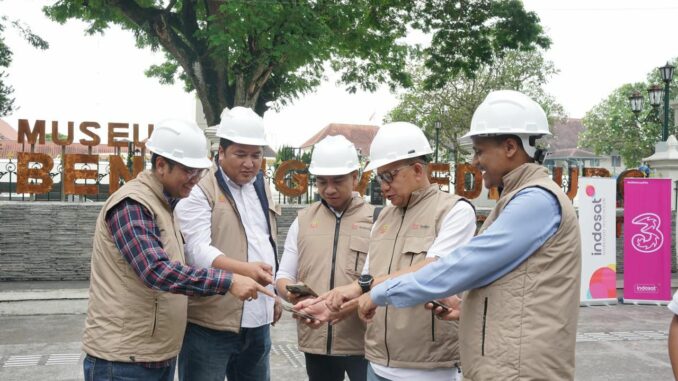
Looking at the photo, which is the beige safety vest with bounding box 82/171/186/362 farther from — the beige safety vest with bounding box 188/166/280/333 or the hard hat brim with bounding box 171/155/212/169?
the beige safety vest with bounding box 188/166/280/333

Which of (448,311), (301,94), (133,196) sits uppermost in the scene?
(301,94)

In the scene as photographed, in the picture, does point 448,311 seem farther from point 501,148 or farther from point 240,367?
point 240,367

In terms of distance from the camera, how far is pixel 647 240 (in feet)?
31.9

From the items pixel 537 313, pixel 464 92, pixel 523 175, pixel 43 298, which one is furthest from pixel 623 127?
pixel 537 313

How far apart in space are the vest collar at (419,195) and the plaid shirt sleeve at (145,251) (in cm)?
99

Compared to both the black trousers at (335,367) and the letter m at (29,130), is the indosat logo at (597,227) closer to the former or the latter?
the black trousers at (335,367)

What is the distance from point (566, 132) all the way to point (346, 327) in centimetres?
8503

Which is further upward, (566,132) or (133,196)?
(566,132)

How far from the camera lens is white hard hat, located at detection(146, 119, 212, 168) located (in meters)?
2.76

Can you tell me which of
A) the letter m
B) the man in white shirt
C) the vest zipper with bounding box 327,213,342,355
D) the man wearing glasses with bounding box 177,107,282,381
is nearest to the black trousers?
the man in white shirt

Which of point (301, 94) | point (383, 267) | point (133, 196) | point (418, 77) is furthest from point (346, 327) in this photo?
point (418, 77)

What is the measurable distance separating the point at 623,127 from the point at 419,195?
50243 mm

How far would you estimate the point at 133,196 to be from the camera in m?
2.59

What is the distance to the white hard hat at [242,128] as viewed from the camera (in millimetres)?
3270
